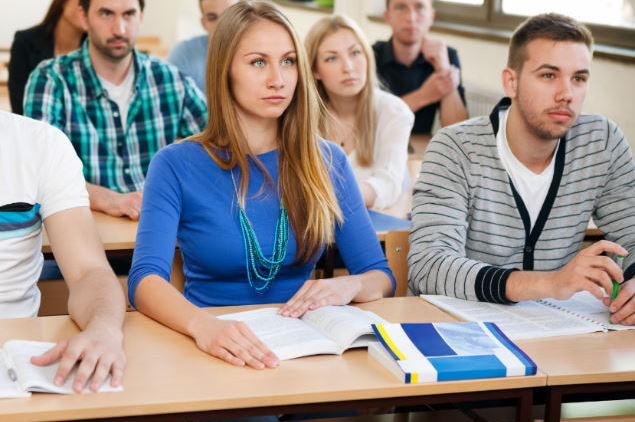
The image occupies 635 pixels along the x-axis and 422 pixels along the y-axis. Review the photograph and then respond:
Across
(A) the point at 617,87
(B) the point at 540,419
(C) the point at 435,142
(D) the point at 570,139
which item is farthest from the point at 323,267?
(A) the point at 617,87

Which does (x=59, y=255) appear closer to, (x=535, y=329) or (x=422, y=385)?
(x=422, y=385)

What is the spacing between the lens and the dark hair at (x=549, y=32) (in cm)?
233

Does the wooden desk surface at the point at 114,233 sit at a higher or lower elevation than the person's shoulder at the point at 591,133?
lower

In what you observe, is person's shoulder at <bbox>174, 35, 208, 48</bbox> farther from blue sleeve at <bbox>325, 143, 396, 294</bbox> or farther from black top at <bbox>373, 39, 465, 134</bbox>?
blue sleeve at <bbox>325, 143, 396, 294</bbox>

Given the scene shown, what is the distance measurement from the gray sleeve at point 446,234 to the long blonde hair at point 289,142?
0.79ft

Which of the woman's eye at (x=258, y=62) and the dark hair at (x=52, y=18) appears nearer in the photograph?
Result: the woman's eye at (x=258, y=62)

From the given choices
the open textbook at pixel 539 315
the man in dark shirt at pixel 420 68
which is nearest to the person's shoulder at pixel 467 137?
the open textbook at pixel 539 315

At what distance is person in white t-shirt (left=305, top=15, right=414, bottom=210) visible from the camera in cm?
344

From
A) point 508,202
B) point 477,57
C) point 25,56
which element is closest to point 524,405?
point 508,202

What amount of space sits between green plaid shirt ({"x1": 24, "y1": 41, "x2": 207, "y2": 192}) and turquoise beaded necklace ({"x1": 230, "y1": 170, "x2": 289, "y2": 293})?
51.1 inches

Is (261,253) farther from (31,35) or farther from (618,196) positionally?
(31,35)

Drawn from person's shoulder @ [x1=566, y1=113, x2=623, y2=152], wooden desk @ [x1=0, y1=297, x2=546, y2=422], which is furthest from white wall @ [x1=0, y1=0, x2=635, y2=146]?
wooden desk @ [x1=0, y1=297, x2=546, y2=422]

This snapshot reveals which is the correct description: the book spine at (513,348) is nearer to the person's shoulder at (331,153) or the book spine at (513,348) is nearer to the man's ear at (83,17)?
the person's shoulder at (331,153)

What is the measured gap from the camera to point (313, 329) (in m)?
1.82
